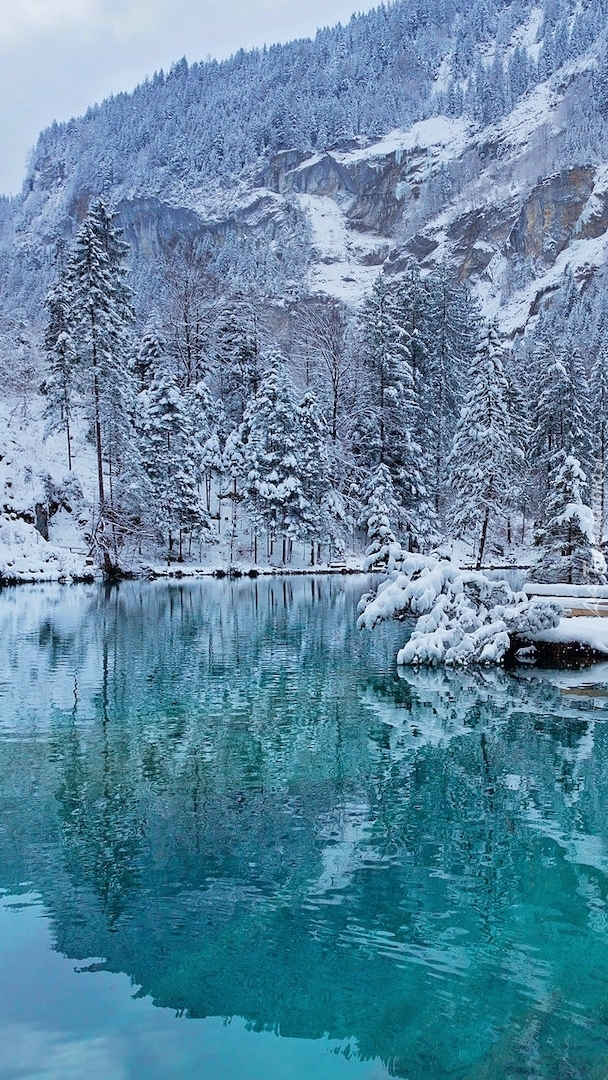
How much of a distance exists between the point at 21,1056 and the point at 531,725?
9043 mm

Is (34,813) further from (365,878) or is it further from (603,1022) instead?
(603,1022)

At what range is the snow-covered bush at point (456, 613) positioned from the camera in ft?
55.1

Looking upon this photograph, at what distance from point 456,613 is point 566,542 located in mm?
15808

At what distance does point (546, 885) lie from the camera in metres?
6.29

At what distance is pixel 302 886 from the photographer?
622 cm

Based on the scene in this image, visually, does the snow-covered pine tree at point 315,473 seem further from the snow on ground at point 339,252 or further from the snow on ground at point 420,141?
the snow on ground at point 420,141

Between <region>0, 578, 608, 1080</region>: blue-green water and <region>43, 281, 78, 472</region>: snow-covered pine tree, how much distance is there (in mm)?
39967

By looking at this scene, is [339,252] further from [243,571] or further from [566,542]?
[566,542]

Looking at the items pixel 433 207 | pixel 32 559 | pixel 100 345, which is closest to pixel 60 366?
pixel 100 345

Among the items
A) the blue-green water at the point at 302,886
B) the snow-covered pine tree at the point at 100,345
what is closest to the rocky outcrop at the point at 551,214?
the snow-covered pine tree at the point at 100,345

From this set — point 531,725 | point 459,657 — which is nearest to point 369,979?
point 531,725

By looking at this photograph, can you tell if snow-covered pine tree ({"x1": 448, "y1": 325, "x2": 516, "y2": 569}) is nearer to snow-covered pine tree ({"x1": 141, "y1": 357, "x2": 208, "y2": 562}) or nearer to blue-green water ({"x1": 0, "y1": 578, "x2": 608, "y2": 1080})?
snow-covered pine tree ({"x1": 141, "y1": 357, "x2": 208, "y2": 562})

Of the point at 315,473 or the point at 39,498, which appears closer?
the point at 39,498

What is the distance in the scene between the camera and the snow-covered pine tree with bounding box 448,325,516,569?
4175 centimetres
